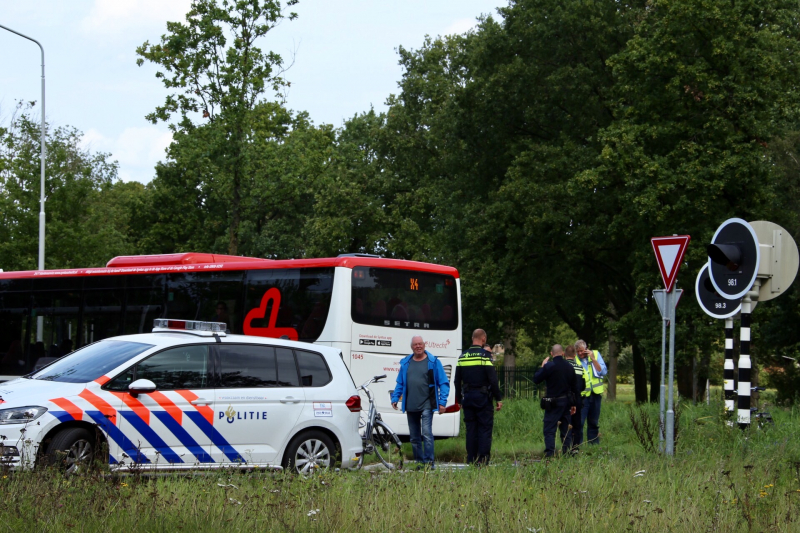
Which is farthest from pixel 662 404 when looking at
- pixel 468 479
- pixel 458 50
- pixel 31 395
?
pixel 458 50

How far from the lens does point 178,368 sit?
1041 centimetres

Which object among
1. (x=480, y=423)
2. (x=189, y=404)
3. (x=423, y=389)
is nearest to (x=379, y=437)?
(x=423, y=389)

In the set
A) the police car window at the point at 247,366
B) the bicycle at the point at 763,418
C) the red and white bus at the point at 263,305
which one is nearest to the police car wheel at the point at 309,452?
the police car window at the point at 247,366

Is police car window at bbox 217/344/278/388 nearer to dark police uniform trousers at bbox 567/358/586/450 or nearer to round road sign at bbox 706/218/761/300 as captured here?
round road sign at bbox 706/218/761/300

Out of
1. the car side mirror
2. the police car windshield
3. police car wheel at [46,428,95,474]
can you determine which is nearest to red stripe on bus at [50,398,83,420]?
police car wheel at [46,428,95,474]

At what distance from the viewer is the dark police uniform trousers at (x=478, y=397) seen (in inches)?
500

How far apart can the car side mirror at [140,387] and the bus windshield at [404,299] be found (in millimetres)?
6601

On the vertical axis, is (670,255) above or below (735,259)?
above

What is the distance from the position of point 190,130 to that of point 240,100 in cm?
203

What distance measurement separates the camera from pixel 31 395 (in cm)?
961

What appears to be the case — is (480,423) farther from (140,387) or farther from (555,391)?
(140,387)

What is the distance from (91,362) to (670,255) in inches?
273

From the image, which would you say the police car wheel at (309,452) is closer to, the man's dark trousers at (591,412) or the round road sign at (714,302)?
the round road sign at (714,302)

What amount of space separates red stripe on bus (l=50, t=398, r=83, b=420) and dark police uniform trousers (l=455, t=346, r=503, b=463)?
517 cm
